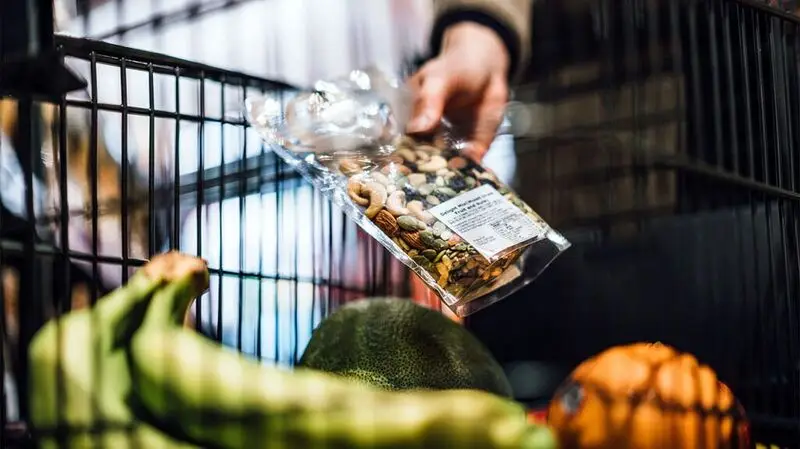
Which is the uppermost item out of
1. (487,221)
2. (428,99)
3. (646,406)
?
(428,99)

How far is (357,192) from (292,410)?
253 millimetres

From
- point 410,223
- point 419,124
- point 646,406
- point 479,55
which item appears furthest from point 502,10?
point 646,406

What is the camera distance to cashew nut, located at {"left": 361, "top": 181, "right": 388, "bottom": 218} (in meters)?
0.61

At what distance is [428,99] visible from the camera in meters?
0.71

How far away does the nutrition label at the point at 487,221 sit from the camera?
595 mm

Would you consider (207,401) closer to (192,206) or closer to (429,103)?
(192,206)

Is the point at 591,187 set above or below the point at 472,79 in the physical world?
below

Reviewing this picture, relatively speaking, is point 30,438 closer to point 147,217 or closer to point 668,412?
point 147,217

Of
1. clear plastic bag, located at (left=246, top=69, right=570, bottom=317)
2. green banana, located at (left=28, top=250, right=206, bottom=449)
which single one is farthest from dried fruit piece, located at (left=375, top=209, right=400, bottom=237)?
green banana, located at (left=28, top=250, right=206, bottom=449)

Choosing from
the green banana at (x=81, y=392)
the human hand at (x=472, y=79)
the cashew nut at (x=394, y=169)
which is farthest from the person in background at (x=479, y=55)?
the green banana at (x=81, y=392)

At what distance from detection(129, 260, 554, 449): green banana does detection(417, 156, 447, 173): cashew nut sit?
25cm

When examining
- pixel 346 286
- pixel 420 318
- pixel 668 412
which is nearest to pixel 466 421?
pixel 668 412

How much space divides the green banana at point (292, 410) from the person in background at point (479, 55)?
367mm

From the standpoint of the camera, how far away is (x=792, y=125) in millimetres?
660
